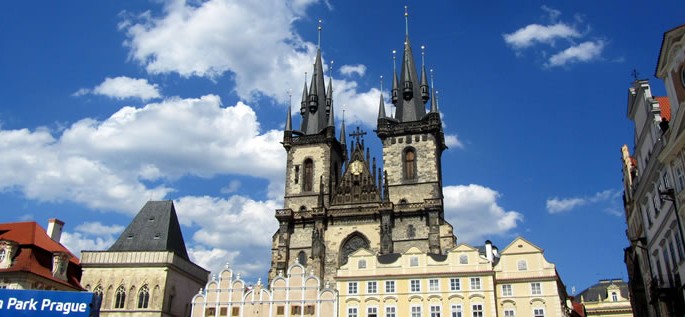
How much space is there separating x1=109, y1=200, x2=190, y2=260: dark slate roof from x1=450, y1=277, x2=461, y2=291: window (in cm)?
2126

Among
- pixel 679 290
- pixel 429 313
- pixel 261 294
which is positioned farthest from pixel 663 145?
pixel 261 294

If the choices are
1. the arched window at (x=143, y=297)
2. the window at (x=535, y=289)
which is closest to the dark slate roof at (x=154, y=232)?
the arched window at (x=143, y=297)

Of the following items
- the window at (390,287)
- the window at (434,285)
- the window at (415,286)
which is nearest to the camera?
the window at (434,285)

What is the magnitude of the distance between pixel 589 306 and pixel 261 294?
130 feet

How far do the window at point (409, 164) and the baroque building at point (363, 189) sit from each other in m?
0.10

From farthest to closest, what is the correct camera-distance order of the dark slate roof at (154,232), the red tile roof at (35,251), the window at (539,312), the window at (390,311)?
the dark slate roof at (154,232) < the red tile roof at (35,251) < the window at (390,311) < the window at (539,312)

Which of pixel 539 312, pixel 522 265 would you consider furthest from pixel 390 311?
pixel 539 312

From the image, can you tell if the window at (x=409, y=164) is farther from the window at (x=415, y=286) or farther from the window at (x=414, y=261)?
the window at (x=415, y=286)

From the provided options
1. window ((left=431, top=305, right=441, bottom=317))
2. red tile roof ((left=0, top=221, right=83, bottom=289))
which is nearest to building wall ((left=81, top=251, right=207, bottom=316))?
red tile roof ((left=0, top=221, right=83, bottom=289))

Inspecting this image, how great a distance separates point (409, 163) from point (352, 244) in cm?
998

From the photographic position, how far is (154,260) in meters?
46.6

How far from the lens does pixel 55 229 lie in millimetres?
50250

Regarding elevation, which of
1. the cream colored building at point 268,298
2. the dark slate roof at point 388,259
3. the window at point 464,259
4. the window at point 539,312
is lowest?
the window at point 539,312

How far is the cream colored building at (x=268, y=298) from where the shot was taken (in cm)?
4206
